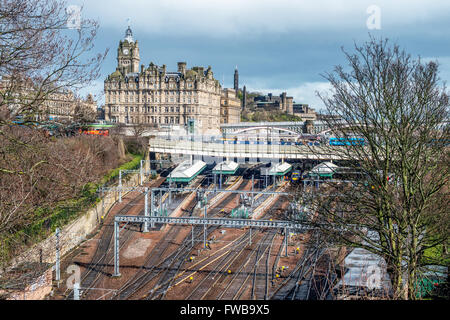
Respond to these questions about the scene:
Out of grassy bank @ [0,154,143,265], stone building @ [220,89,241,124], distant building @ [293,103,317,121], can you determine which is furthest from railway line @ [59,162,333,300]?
distant building @ [293,103,317,121]

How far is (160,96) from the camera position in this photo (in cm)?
8538

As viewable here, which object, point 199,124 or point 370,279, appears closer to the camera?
point 370,279

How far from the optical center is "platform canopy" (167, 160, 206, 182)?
4275 centimetres

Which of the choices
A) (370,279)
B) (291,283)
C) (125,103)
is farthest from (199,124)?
(370,279)

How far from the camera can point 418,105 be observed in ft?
37.8

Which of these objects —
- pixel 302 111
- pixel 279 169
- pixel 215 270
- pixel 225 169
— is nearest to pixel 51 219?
pixel 215 270

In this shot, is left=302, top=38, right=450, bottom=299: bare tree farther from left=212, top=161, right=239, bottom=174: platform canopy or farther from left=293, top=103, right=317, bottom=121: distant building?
left=293, top=103, right=317, bottom=121: distant building

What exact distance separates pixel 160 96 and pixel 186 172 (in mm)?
44653

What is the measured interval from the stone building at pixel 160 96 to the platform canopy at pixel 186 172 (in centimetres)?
3526

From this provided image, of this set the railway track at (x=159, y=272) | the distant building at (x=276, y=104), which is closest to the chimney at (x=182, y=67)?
the railway track at (x=159, y=272)

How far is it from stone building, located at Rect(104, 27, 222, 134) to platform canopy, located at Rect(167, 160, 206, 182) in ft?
116

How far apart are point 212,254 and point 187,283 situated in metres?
4.89

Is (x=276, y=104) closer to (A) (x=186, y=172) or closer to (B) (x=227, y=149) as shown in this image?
(B) (x=227, y=149)
